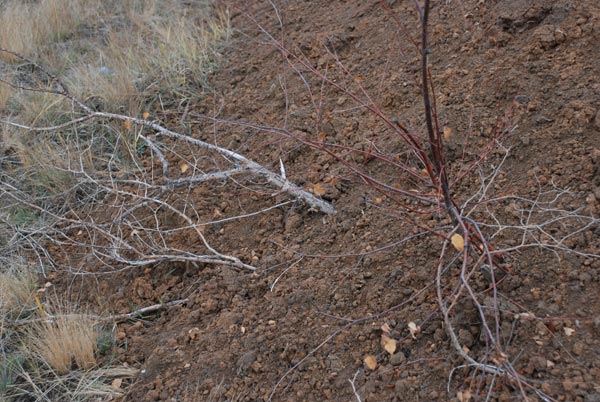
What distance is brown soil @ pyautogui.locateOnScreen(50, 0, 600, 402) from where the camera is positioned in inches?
83.2

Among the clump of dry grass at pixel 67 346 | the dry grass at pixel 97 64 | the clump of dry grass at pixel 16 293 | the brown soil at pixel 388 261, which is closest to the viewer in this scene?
the brown soil at pixel 388 261

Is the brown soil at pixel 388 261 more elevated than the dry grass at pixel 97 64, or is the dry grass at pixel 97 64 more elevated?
the dry grass at pixel 97 64

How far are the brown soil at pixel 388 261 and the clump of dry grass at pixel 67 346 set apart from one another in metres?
0.13

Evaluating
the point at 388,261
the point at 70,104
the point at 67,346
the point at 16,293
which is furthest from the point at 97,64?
the point at 388,261

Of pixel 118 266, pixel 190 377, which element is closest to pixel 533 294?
pixel 190 377

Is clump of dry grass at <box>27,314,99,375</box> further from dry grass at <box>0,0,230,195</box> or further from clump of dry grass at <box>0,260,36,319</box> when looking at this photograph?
dry grass at <box>0,0,230,195</box>

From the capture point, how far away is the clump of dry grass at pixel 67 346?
267 cm

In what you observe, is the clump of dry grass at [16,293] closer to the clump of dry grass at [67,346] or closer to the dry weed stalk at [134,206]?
the dry weed stalk at [134,206]

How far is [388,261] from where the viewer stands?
2.55m

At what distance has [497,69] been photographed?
312 centimetres

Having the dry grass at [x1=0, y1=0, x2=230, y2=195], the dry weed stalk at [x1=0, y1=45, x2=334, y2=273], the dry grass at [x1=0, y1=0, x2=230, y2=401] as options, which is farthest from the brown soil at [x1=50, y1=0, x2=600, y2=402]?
the dry grass at [x1=0, y1=0, x2=230, y2=195]

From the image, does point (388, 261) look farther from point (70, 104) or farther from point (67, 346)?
point (70, 104)

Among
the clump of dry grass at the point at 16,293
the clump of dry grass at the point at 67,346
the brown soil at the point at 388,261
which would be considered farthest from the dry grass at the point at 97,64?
the clump of dry grass at the point at 67,346

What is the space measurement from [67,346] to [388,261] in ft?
4.26
